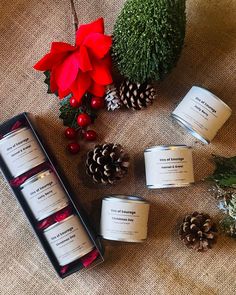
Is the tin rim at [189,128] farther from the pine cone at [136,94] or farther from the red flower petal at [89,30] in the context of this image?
the red flower petal at [89,30]

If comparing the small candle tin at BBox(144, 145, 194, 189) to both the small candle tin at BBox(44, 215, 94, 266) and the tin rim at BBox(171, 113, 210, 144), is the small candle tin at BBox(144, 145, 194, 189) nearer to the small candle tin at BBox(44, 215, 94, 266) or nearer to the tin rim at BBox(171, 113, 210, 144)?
the tin rim at BBox(171, 113, 210, 144)

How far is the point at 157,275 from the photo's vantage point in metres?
0.80

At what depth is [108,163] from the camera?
0.75 m

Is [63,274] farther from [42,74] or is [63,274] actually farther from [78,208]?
[42,74]

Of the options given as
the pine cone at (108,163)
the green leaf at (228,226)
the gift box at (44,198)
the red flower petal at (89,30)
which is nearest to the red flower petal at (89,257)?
the gift box at (44,198)

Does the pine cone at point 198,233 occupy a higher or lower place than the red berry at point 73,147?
lower

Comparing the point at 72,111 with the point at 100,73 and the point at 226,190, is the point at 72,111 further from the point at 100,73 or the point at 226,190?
the point at 226,190

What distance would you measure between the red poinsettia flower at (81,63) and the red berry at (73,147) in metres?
0.08

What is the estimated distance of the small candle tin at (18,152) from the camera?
727 millimetres

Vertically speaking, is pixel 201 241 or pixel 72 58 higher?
pixel 72 58

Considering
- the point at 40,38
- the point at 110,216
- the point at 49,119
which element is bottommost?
the point at 110,216

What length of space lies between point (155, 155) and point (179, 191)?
92mm

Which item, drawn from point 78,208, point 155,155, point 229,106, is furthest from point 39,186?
point 229,106

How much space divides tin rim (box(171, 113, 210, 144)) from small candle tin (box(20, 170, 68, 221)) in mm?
221
